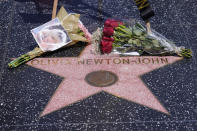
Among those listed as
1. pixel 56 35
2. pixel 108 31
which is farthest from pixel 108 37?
pixel 56 35

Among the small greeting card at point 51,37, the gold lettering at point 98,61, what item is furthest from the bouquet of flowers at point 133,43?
the small greeting card at point 51,37

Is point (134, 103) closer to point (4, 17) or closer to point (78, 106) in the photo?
point (78, 106)

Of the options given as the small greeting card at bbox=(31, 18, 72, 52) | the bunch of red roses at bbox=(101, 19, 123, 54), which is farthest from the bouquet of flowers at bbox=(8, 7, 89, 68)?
the bunch of red roses at bbox=(101, 19, 123, 54)

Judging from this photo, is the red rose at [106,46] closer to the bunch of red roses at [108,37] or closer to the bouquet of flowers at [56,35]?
the bunch of red roses at [108,37]

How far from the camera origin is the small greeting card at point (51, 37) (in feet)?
13.9

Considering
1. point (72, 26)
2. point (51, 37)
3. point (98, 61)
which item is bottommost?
point (98, 61)

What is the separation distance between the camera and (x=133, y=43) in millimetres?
4203

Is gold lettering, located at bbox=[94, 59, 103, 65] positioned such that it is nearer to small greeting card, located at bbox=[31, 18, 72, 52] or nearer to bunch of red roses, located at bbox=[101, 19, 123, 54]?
bunch of red roses, located at bbox=[101, 19, 123, 54]

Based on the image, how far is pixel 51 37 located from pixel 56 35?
0.07 m

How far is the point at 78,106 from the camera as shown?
361 cm

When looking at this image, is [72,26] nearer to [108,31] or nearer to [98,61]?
[108,31]

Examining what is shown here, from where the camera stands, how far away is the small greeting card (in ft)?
13.9

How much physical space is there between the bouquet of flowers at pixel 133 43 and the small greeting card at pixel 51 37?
45 cm

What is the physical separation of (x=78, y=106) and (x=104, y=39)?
3.41 ft
